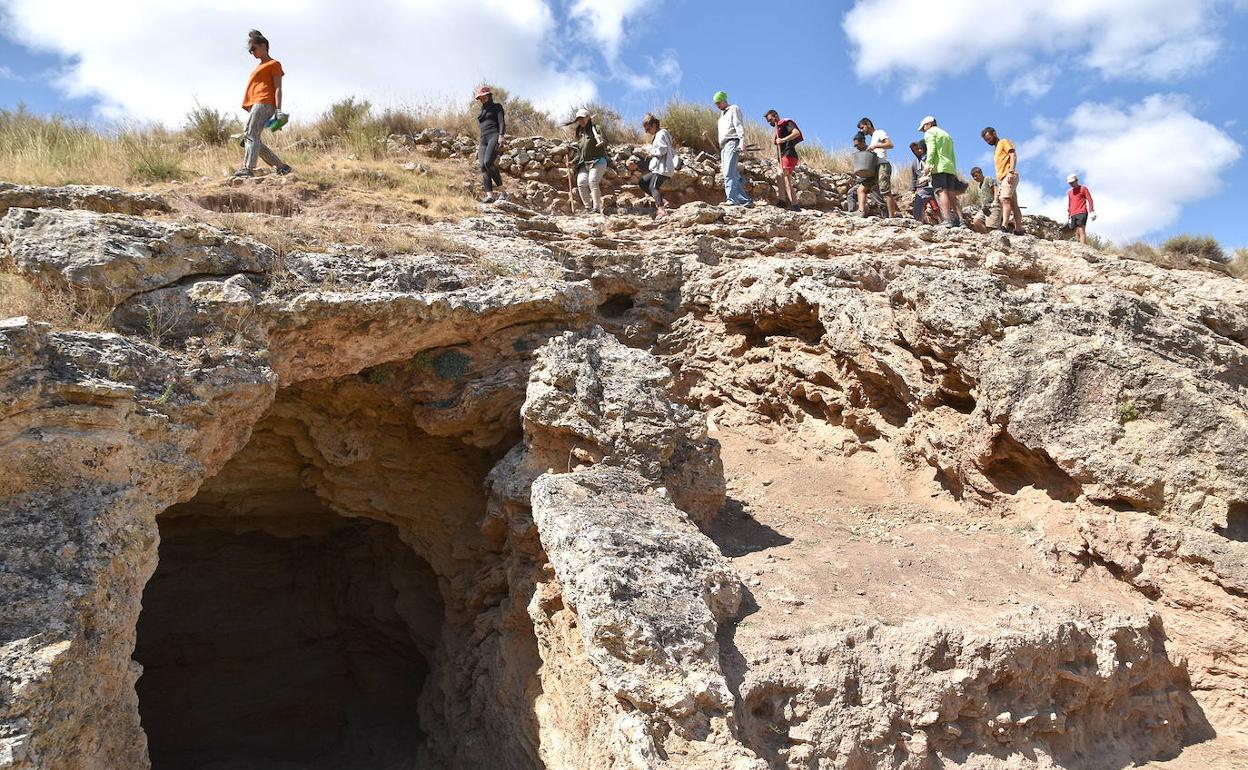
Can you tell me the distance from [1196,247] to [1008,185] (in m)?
8.13

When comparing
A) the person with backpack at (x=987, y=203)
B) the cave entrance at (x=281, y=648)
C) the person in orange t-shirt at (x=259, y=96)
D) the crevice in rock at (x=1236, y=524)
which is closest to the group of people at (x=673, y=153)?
the person in orange t-shirt at (x=259, y=96)

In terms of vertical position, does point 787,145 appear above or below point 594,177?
above

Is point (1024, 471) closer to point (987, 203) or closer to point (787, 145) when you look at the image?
point (787, 145)

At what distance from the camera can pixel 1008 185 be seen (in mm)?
10570

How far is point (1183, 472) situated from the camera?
16.9 ft

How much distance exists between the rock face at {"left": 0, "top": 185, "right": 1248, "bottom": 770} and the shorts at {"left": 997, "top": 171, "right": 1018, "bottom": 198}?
276 centimetres

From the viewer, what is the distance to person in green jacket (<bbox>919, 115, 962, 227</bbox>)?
968 cm

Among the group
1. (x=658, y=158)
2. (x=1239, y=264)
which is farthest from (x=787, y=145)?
(x=1239, y=264)

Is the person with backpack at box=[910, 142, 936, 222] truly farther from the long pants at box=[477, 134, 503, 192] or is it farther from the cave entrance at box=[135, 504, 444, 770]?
the cave entrance at box=[135, 504, 444, 770]

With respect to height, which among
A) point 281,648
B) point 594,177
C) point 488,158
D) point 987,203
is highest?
point 987,203

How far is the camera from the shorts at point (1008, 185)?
10.5m

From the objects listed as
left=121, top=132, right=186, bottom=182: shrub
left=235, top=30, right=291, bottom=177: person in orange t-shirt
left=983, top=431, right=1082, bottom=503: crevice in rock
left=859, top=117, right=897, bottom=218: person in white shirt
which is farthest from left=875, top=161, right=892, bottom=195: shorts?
left=121, top=132, right=186, bottom=182: shrub

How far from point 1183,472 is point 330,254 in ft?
18.7

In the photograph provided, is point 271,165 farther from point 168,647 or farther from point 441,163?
point 168,647
